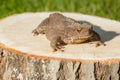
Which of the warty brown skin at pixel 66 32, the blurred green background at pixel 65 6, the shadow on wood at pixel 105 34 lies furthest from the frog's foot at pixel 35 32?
the blurred green background at pixel 65 6

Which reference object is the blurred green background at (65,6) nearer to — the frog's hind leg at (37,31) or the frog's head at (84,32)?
the frog's hind leg at (37,31)

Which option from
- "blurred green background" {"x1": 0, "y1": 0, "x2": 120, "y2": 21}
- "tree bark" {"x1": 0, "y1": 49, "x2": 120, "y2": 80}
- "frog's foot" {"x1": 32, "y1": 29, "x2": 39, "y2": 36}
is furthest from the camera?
"blurred green background" {"x1": 0, "y1": 0, "x2": 120, "y2": 21}

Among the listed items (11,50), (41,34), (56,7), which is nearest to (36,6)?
(56,7)

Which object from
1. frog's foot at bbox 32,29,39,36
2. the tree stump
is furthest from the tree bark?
frog's foot at bbox 32,29,39,36

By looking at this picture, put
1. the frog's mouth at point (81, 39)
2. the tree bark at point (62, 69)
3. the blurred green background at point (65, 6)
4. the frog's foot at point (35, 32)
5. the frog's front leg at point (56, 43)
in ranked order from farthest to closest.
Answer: the blurred green background at point (65, 6), the frog's foot at point (35, 32), the frog's mouth at point (81, 39), the frog's front leg at point (56, 43), the tree bark at point (62, 69)

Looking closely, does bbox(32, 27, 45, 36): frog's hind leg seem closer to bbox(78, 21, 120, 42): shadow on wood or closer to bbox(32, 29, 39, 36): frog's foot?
→ bbox(32, 29, 39, 36): frog's foot

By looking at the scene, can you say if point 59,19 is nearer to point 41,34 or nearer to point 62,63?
point 41,34
